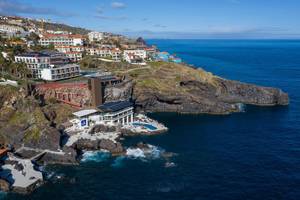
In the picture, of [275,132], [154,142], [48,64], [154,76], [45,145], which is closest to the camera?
[45,145]

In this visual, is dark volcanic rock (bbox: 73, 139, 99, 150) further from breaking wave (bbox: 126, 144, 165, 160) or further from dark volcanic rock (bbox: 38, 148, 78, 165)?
breaking wave (bbox: 126, 144, 165, 160)

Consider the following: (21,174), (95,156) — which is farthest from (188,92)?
(21,174)

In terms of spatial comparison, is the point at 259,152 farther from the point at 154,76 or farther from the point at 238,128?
the point at 154,76

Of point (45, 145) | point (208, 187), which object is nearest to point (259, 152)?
point (208, 187)

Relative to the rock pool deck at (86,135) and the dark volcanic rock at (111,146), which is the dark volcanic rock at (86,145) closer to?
the dark volcanic rock at (111,146)

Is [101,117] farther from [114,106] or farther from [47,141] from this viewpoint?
[47,141]

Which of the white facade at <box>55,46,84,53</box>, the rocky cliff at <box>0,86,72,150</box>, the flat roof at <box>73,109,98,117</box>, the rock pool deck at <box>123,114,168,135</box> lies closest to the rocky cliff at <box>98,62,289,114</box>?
the rock pool deck at <box>123,114,168,135</box>
